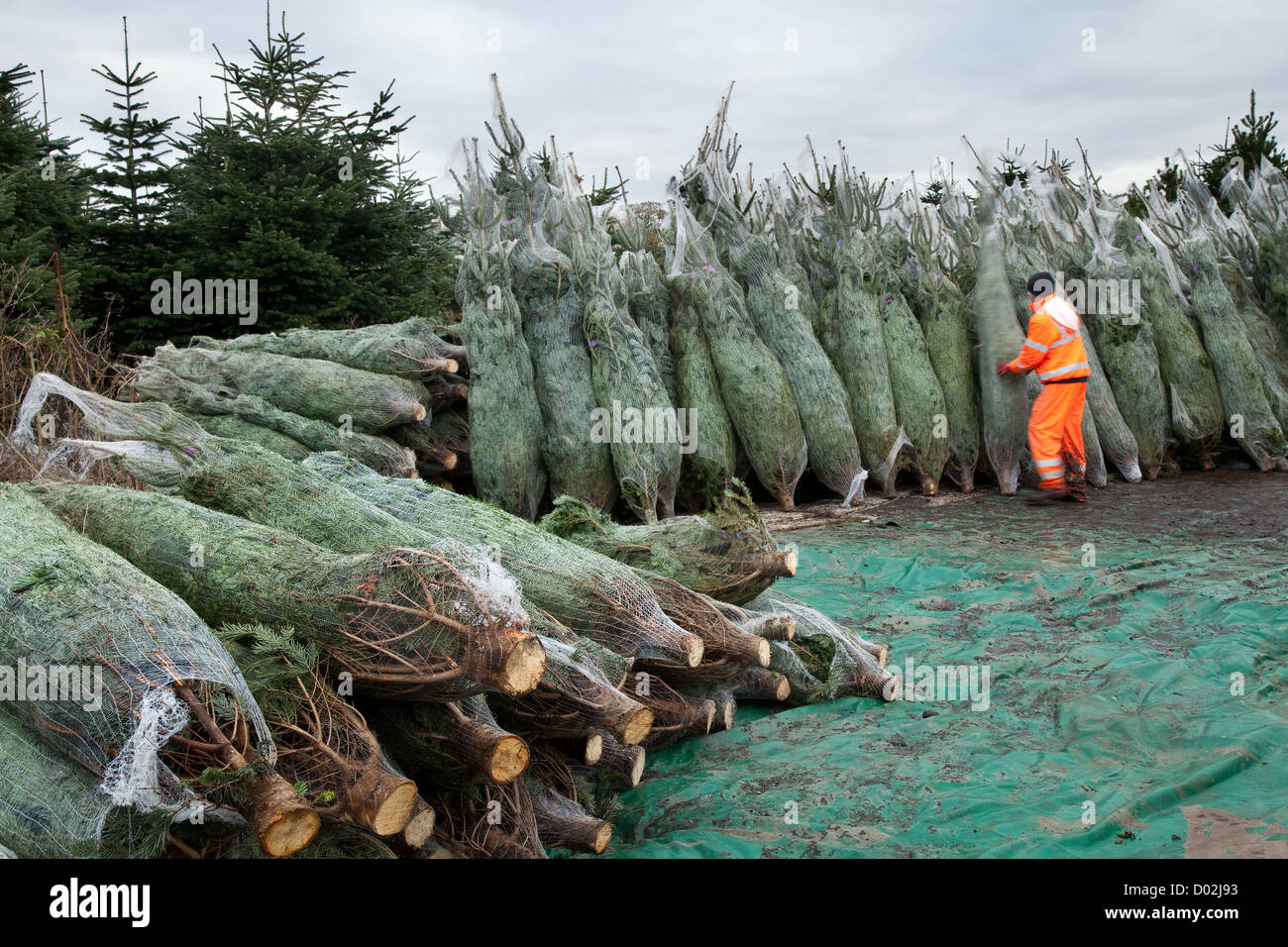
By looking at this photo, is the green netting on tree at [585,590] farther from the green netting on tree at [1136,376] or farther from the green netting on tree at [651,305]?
the green netting on tree at [1136,376]

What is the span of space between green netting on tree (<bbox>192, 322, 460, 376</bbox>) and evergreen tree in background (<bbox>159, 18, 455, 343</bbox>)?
2037mm

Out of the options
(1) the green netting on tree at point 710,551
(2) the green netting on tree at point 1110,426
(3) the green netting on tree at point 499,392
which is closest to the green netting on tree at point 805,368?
(3) the green netting on tree at point 499,392

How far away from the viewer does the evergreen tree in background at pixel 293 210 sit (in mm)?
10438

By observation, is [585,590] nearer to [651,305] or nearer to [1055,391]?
[651,305]

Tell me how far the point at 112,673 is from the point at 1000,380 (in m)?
8.49

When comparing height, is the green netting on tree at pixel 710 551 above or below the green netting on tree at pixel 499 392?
below

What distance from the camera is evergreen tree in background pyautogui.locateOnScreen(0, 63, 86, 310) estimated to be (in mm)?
9141

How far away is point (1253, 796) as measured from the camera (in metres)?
3.66

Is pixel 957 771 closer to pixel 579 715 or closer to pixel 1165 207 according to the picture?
pixel 579 715

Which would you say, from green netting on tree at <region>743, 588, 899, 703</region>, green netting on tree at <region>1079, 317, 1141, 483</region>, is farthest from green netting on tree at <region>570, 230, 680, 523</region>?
green netting on tree at <region>1079, 317, 1141, 483</region>

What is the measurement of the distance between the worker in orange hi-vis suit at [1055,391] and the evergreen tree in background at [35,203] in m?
8.84

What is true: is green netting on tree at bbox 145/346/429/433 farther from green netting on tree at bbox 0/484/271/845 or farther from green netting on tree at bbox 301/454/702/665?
green netting on tree at bbox 0/484/271/845

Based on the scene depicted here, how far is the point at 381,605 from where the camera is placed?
10.9 ft
